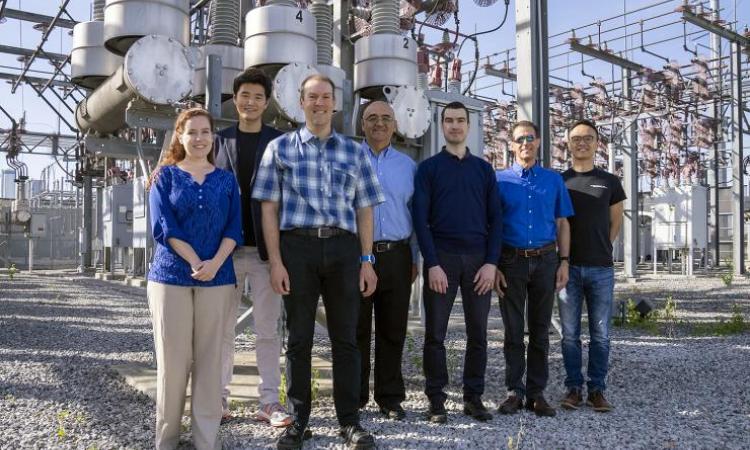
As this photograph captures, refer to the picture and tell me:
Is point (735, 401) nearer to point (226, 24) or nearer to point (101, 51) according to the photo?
point (226, 24)

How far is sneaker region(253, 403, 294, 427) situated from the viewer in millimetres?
3176

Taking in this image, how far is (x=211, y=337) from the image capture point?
2.80 meters

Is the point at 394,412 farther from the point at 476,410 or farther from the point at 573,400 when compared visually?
the point at 573,400

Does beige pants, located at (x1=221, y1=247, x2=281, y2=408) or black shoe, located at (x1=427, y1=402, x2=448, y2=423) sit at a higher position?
beige pants, located at (x1=221, y1=247, x2=281, y2=408)

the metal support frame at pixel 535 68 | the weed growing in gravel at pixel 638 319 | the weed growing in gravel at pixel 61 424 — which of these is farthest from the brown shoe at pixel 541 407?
the weed growing in gravel at pixel 638 319

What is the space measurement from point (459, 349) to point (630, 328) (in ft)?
8.32

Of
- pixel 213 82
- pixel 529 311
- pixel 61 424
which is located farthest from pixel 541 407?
pixel 213 82

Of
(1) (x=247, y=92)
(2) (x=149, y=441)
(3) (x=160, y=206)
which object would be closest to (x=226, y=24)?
(1) (x=247, y=92)

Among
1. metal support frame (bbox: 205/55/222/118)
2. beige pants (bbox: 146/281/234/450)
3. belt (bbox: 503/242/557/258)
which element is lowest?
beige pants (bbox: 146/281/234/450)

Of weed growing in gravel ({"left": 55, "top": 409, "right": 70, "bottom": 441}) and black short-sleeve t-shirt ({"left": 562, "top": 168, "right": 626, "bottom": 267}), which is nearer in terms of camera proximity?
weed growing in gravel ({"left": 55, "top": 409, "right": 70, "bottom": 441})

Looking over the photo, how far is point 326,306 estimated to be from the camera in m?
2.90

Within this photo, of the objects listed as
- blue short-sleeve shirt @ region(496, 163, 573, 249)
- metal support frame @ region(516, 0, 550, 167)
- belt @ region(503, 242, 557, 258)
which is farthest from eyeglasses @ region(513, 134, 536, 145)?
metal support frame @ region(516, 0, 550, 167)

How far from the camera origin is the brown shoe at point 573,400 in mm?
3637

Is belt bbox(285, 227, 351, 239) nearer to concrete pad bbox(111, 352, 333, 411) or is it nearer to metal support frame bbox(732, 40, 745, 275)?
concrete pad bbox(111, 352, 333, 411)
